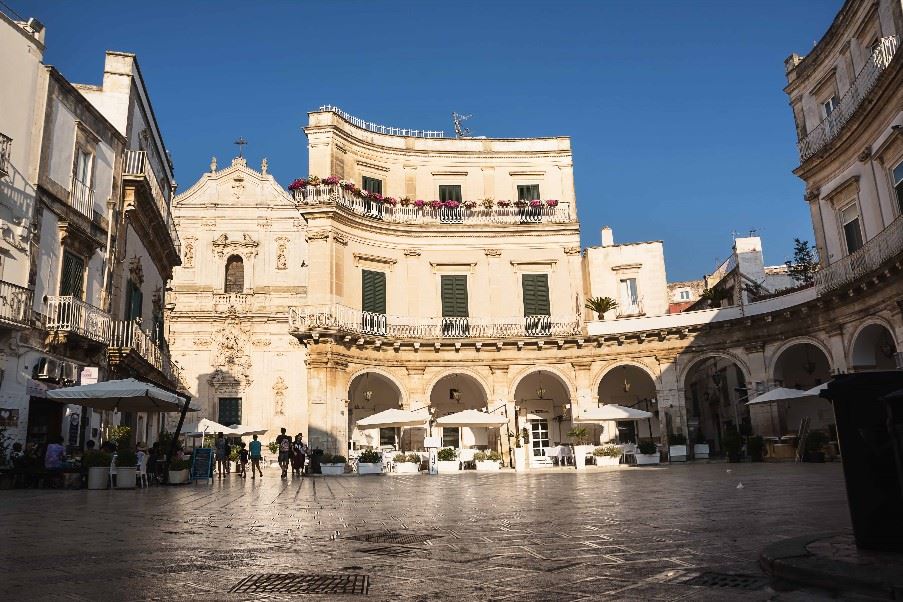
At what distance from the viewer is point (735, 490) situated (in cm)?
1157

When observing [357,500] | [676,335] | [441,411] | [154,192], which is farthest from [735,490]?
[154,192]

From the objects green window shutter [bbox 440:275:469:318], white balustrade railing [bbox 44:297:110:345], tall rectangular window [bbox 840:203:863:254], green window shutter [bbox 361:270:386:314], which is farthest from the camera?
green window shutter [bbox 440:275:469:318]

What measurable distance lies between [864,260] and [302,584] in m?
21.9

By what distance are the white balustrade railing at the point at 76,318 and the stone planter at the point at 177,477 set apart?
4.19m

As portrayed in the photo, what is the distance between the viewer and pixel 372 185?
1252 inches

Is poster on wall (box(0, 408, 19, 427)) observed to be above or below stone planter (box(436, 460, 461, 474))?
above

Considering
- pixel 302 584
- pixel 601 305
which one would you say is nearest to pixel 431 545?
pixel 302 584

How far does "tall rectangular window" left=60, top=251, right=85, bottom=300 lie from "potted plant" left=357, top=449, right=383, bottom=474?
413 inches

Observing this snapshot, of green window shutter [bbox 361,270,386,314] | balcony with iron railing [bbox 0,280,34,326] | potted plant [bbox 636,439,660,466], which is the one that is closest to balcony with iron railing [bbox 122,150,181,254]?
balcony with iron railing [bbox 0,280,34,326]

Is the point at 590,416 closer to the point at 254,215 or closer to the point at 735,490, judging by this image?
the point at 735,490

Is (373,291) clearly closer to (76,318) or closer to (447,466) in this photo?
(447,466)

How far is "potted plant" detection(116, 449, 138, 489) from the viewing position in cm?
1706

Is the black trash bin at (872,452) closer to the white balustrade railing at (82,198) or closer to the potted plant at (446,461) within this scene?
the white balustrade railing at (82,198)

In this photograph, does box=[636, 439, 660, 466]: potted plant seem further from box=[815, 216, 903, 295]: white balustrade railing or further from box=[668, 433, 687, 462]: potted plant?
box=[815, 216, 903, 295]: white balustrade railing
